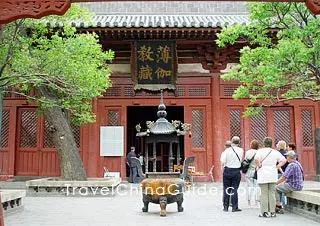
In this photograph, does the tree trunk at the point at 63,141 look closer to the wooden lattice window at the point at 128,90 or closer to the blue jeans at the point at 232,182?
the wooden lattice window at the point at 128,90

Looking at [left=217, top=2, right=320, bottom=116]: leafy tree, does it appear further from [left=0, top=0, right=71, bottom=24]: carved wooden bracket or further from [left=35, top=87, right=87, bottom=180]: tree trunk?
[left=35, top=87, right=87, bottom=180]: tree trunk

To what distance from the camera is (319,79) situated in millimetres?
8102

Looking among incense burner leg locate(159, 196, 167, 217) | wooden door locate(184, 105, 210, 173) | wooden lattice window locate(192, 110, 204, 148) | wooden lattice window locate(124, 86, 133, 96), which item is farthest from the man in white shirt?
wooden lattice window locate(124, 86, 133, 96)

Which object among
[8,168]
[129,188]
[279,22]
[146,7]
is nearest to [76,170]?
[129,188]

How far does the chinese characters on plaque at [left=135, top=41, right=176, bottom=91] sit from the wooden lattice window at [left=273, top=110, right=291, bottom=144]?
4.07 m

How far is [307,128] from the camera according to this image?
14.3 m

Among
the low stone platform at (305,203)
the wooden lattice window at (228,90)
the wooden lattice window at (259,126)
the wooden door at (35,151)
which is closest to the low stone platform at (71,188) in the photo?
the wooden door at (35,151)

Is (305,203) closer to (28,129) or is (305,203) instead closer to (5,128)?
(28,129)

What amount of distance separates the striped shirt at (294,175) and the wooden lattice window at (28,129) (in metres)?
9.69

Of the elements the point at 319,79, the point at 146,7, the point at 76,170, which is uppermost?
the point at 146,7

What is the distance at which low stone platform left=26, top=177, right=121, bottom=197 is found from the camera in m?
10.9

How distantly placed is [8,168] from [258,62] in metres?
9.79

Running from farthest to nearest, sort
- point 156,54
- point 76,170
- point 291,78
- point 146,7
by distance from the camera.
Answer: point 146,7 < point 156,54 < point 76,170 < point 291,78

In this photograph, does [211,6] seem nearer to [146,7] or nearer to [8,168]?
[146,7]
